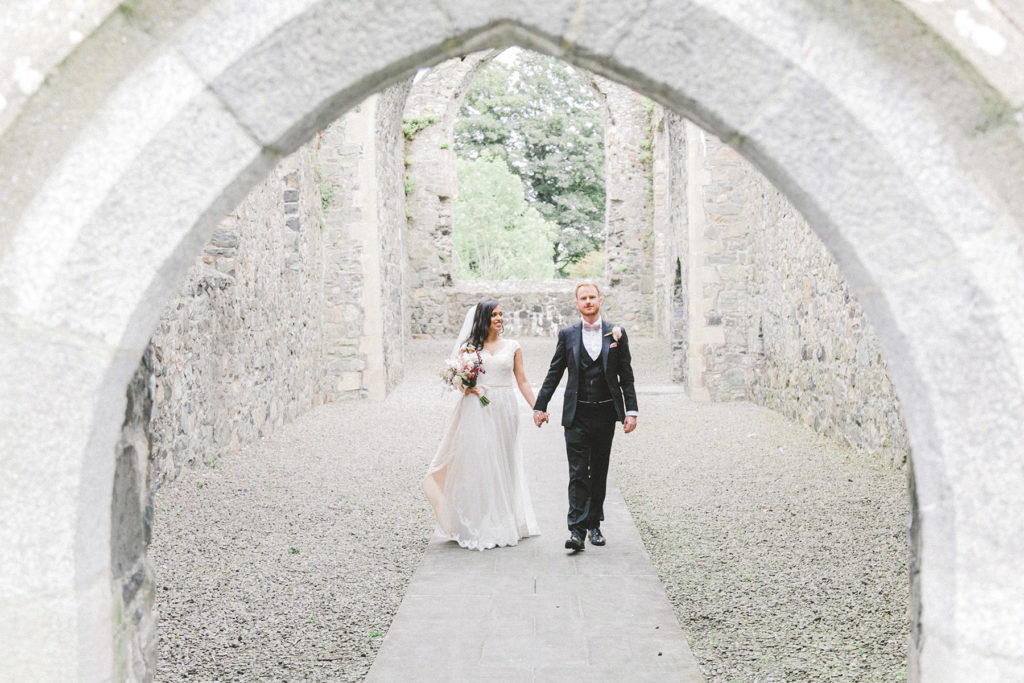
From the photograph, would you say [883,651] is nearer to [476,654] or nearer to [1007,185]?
[476,654]

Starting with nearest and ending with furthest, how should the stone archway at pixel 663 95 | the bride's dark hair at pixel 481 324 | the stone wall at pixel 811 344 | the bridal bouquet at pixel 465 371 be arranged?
the stone archway at pixel 663 95
the bridal bouquet at pixel 465 371
the bride's dark hair at pixel 481 324
the stone wall at pixel 811 344

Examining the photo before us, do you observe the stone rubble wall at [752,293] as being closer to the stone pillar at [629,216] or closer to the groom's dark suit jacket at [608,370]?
the groom's dark suit jacket at [608,370]

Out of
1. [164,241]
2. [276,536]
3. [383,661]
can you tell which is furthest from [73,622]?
[276,536]

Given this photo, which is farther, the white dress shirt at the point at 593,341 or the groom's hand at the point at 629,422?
the white dress shirt at the point at 593,341

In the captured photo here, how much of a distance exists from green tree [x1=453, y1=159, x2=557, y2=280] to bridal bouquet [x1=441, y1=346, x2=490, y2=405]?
21790 mm

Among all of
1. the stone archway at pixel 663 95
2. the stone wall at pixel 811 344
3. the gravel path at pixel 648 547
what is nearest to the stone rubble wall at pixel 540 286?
the stone wall at pixel 811 344

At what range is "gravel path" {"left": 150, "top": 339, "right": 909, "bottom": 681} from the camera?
136 inches

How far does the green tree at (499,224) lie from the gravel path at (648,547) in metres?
18.7

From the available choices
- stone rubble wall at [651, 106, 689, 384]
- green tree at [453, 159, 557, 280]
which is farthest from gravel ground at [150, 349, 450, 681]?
green tree at [453, 159, 557, 280]

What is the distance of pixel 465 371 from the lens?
197 inches

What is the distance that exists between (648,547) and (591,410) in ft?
3.00

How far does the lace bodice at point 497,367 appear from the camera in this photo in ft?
16.7

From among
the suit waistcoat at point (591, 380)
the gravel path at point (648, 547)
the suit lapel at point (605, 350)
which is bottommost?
the gravel path at point (648, 547)

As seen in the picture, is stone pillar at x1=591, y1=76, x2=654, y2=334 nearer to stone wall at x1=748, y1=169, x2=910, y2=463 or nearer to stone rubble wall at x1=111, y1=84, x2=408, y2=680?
stone rubble wall at x1=111, y1=84, x2=408, y2=680
